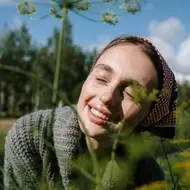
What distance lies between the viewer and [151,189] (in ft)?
3.02

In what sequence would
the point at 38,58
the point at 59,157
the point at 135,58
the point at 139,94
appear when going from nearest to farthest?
the point at 139,94, the point at 135,58, the point at 59,157, the point at 38,58

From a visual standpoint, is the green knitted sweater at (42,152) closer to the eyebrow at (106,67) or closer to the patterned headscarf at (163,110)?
the patterned headscarf at (163,110)

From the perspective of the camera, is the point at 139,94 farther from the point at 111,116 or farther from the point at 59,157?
the point at 59,157

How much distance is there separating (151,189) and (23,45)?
111 ft

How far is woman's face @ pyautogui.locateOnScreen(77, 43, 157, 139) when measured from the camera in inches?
48.6

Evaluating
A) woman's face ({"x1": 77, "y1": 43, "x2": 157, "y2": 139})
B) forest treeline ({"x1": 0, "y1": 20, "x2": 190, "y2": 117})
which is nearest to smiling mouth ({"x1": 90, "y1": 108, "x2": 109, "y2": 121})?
woman's face ({"x1": 77, "y1": 43, "x2": 157, "y2": 139})

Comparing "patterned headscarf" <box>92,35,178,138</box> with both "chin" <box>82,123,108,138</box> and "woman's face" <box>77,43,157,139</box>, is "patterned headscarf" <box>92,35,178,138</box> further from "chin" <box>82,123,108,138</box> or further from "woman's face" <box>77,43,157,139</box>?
"chin" <box>82,123,108,138</box>

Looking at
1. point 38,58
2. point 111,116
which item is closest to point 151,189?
point 111,116

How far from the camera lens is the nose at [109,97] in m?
1.21

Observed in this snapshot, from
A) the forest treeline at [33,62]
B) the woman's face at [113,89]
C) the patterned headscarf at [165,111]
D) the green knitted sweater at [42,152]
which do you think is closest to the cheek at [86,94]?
the woman's face at [113,89]

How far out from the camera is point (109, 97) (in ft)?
4.00

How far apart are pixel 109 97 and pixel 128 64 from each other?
21cm

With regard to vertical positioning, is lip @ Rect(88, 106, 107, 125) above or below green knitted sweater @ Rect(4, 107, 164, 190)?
above

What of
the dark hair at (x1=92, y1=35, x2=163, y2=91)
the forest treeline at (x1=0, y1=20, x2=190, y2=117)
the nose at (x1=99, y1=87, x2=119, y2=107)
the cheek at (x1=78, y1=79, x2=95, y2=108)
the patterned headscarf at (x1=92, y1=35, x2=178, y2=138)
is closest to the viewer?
the nose at (x1=99, y1=87, x2=119, y2=107)
